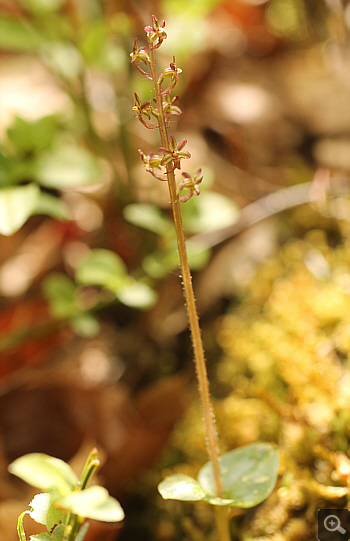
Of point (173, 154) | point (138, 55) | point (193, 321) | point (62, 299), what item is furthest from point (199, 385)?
point (62, 299)

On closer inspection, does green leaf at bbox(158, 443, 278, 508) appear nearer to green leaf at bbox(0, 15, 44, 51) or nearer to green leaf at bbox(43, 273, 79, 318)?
green leaf at bbox(43, 273, 79, 318)

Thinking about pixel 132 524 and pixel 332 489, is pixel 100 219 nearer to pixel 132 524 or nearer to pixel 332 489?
pixel 132 524

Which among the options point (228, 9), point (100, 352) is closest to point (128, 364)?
point (100, 352)

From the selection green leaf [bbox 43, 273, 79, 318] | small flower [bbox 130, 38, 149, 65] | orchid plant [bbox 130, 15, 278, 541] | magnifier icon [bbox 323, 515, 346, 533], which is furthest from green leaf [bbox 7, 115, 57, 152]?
magnifier icon [bbox 323, 515, 346, 533]

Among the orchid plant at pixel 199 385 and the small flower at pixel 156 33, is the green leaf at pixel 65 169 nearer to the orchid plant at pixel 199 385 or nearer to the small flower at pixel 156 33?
the orchid plant at pixel 199 385

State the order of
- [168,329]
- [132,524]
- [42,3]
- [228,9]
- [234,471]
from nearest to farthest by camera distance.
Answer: [234,471] < [132,524] < [42,3] < [168,329] < [228,9]

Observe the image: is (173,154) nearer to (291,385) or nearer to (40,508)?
(40,508)

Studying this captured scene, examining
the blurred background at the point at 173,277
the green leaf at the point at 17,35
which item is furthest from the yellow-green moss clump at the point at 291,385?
the green leaf at the point at 17,35
